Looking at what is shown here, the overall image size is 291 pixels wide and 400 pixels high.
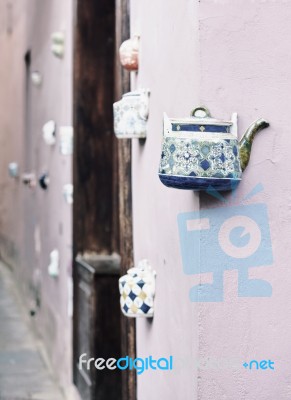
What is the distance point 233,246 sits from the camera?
2.36 metres

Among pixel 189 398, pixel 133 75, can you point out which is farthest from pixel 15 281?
pixel 189 398

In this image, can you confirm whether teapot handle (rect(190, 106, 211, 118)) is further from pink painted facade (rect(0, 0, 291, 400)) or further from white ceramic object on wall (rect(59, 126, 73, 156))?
white ceramic object on wall (rect(59, 126, 73, 156))

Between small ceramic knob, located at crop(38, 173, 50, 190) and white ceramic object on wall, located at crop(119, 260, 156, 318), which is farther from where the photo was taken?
small ceramic knob, located at crop(38, 173, 50, 190)

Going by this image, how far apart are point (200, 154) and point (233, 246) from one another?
0.28 meters

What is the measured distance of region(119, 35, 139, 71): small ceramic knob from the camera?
3207 millimetres

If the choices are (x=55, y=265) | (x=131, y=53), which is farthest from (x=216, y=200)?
(x=55, y=265)

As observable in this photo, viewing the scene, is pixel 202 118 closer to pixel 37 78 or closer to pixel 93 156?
pixel 93 156

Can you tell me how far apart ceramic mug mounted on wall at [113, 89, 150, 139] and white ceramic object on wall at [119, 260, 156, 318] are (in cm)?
48

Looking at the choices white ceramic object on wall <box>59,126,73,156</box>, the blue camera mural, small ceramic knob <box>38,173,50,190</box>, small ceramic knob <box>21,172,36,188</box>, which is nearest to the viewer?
the blue camera mural

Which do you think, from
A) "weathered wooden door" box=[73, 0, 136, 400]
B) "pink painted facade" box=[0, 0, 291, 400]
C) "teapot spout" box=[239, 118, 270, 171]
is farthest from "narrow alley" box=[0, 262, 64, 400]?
"teapot spout" box=[239, 118, 270, 171]

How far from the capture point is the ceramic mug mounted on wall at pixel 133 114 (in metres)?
3.03

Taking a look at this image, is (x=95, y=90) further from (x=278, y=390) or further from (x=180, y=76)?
(x=278, y=390)

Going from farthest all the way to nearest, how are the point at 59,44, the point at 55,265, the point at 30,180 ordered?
the point at 30,180 → the point at 55,265 → the point at 59,44

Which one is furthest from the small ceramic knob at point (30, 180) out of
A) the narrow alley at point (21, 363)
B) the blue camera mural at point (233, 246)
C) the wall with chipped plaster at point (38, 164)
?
→ the blue camera mural at point (233, 246)
